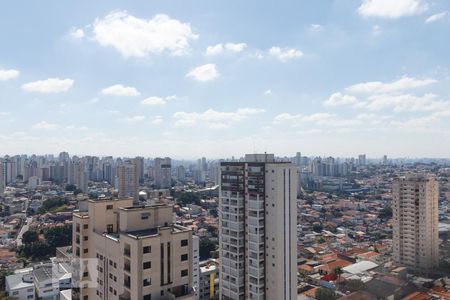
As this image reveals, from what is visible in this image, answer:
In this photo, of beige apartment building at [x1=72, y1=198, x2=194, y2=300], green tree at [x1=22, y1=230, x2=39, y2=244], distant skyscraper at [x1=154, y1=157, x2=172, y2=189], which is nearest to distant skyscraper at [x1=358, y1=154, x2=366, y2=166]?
distant skyscraper at [x1=154, y1=157, x2=172, y2=189]

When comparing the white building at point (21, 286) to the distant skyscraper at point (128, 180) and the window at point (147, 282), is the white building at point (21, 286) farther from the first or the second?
the distant skyscraper at point (128, 180)

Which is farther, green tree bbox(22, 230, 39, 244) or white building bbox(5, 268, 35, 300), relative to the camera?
green tree bbox(22, 230, 39, 244)

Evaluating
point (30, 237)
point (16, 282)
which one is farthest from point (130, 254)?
point (30, 237)

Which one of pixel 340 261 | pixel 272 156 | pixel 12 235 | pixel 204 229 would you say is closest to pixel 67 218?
pixel 12 235

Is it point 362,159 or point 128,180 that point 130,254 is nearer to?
point 128,180

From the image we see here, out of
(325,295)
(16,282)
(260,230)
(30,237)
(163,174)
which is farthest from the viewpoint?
(163,174)

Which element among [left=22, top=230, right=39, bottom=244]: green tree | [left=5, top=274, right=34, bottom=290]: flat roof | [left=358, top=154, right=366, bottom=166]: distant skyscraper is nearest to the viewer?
[left=5, top=274, right=34, bottom=290]: flat roof

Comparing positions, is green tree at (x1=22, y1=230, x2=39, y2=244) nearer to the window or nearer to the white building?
the white building
